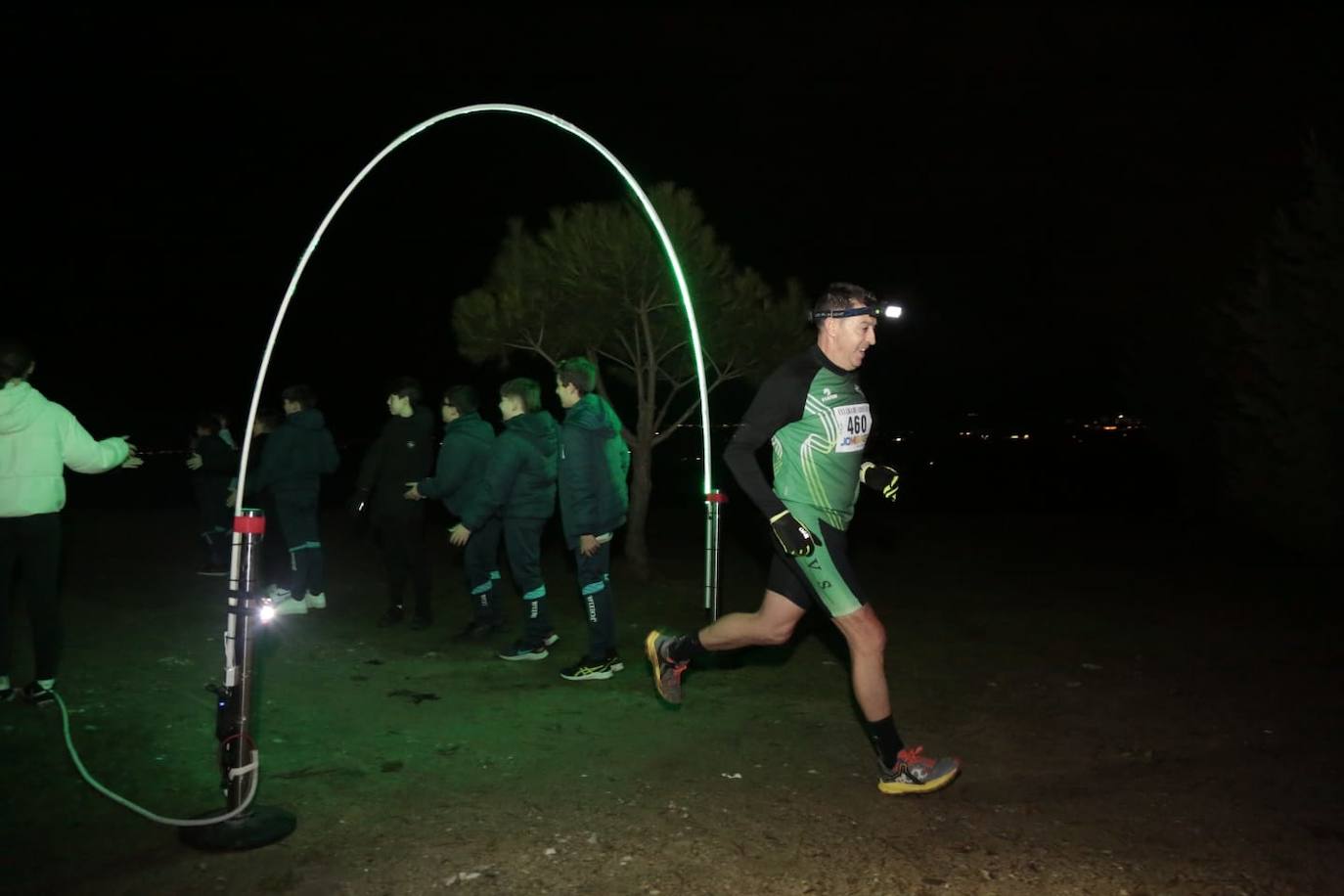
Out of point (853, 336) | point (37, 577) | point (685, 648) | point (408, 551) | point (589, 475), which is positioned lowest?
point (408, 551)

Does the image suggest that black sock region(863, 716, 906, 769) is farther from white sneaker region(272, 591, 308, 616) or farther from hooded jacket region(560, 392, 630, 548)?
white sneaker region(272, 591, 308, 616)

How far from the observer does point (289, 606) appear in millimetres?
10195

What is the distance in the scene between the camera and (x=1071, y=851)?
4.81 metres

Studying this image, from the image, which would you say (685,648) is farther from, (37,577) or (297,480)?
(297,480)

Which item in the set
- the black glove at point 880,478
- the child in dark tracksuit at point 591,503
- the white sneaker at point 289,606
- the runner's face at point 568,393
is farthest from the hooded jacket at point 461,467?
the black glove at point 880,478

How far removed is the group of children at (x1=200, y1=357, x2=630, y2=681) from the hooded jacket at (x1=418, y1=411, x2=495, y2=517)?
0.01m

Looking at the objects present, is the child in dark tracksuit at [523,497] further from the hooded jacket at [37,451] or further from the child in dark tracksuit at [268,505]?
the child in dark tracksuit at [268,505]

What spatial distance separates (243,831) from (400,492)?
16.5ft

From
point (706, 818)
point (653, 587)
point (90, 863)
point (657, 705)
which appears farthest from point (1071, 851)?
point (653, 587)

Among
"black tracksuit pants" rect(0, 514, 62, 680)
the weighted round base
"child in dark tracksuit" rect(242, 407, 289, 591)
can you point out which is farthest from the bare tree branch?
the weighted round base

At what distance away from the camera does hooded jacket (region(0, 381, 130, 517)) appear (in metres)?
6.54

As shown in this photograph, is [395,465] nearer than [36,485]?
No

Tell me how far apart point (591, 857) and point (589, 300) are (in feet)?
25.5

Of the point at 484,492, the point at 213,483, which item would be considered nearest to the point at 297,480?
the point at 484,492
